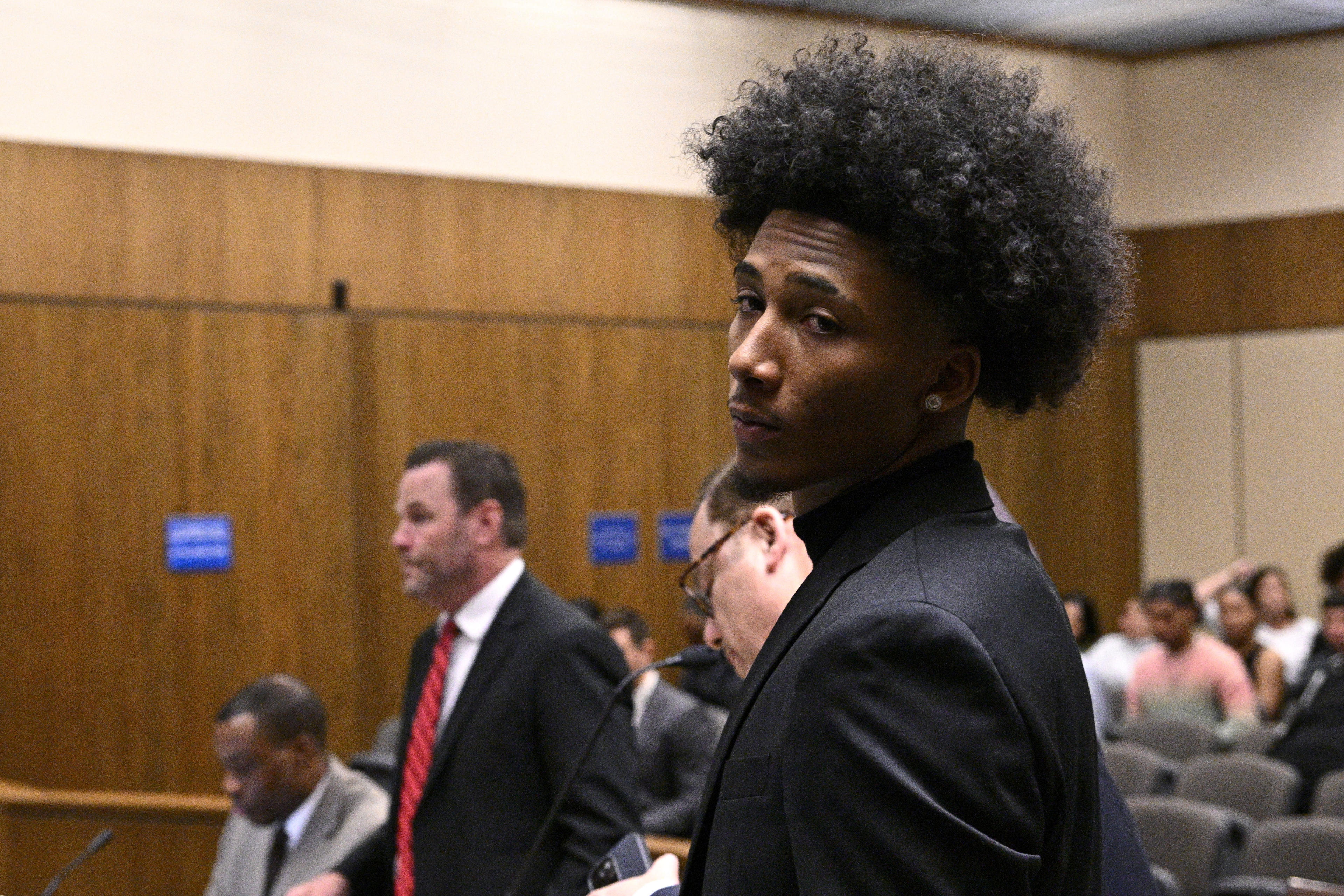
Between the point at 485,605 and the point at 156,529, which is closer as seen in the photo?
the point at 485,605

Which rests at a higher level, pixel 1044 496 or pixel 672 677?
pixel 1044 496

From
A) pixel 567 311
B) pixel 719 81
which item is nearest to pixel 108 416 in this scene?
pixel 567 311

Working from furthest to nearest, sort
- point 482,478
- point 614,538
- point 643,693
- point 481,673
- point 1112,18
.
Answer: point 1112,18 → point 614,538 → point 643,693 → point 482,478 → point 481,673

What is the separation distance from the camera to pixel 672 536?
30.1ft

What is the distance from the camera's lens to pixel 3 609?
7387mm

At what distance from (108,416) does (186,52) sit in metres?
1.90

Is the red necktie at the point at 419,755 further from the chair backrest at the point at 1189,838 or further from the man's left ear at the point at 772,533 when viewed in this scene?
the chair backrest at the point at 1189,838

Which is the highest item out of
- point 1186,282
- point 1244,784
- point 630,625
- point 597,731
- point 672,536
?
point 1186,282

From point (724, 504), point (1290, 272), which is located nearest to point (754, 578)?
point (724, 504)

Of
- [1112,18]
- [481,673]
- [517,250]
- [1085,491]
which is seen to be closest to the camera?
[481,673]

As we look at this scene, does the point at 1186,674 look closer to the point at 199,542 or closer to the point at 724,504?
the point at 199,542

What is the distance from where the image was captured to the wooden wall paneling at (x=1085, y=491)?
10742 millimetres

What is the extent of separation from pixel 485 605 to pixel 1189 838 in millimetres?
2893

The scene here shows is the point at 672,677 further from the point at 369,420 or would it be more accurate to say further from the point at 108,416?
the point at 108,416
